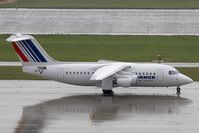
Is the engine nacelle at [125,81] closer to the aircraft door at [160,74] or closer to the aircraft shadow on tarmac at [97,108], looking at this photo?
the aircraft shadow on tarmac at [97,108]

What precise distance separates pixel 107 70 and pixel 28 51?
263 inches

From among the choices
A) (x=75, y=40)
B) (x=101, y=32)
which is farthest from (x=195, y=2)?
(x=75, y=40)

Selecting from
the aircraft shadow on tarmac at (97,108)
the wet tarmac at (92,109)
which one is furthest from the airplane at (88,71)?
the aircraft shadow on tarmac at (97,108)

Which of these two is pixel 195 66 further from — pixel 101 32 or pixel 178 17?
pixel 178 17

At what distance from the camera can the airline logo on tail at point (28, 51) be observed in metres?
51.6

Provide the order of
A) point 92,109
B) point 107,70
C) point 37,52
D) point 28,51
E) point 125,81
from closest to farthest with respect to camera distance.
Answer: point 92,109 < point 107,70 < point 125,81 < point 28,51 < point 37,52

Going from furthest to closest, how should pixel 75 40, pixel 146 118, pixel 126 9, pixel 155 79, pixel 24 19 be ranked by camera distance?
pixel 126 9
pixel 24 19
pixel 75 40
pixel 155 79
pixel 146 118

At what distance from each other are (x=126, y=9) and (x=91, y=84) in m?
48.6

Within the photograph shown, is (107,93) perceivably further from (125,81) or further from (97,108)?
(97,108)

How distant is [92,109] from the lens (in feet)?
151

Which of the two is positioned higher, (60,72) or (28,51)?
(28,51)

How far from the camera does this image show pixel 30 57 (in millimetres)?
51844

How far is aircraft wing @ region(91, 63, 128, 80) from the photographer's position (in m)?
48.5

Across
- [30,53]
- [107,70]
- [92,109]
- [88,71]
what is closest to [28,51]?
[30,53]
